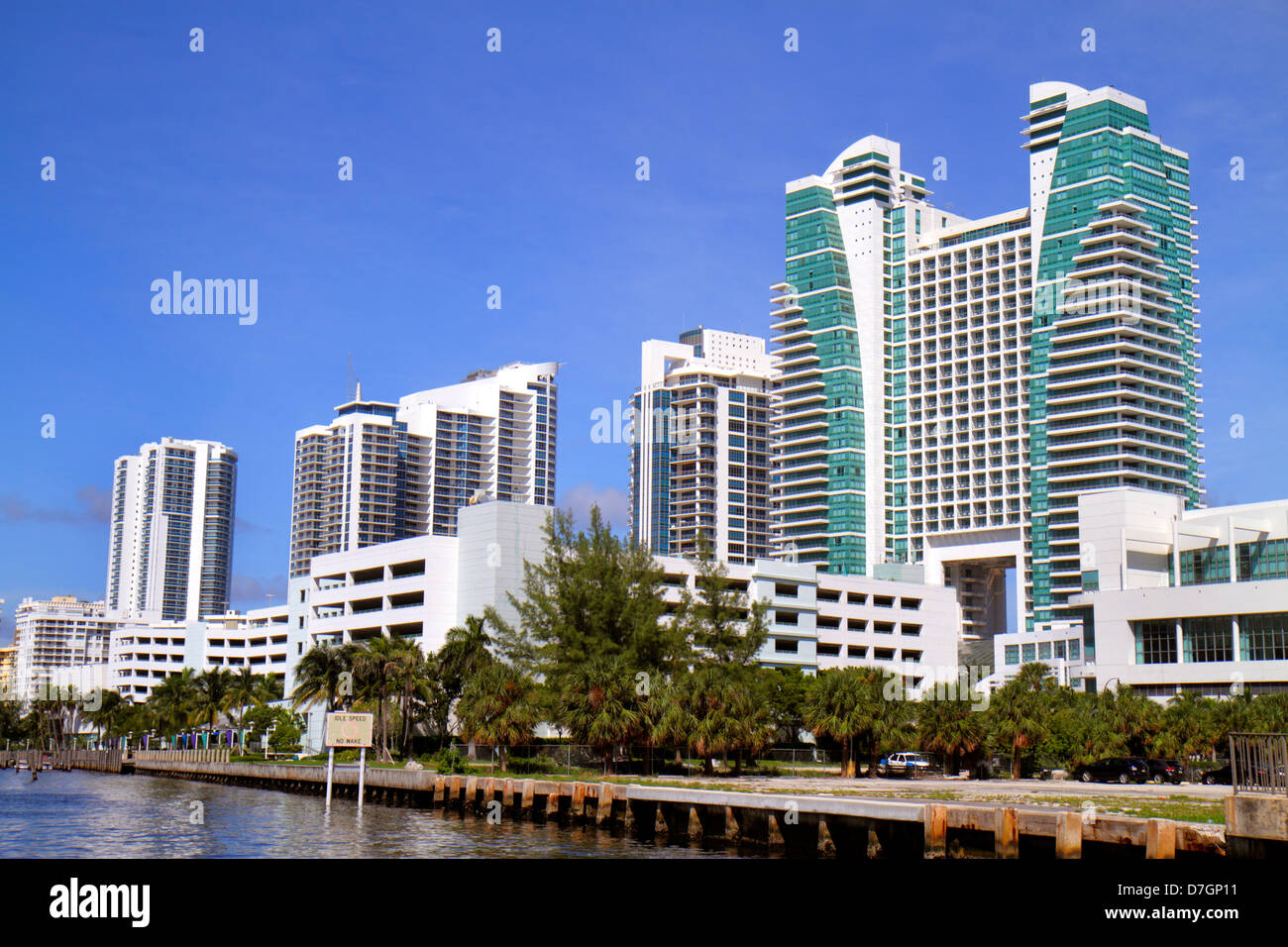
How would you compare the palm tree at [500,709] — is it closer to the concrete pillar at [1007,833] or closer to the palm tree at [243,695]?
the concrete pillar at [1007,833]

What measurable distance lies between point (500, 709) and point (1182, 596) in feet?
167

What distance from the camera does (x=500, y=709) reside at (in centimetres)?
6762

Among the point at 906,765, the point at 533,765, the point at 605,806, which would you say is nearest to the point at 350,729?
the point at 605,806

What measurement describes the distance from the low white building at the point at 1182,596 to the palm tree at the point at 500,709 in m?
43.1

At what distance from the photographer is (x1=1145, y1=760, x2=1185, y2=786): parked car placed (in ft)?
204

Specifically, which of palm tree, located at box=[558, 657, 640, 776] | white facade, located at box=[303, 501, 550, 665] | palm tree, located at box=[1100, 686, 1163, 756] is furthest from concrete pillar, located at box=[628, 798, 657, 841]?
white facade, located at box=[303, 501, 550, 665]

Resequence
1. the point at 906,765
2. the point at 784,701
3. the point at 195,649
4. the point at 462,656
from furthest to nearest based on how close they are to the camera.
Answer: the point at 195,649 → the point at 784,701 → the point at 462,656 → the point at 906,765

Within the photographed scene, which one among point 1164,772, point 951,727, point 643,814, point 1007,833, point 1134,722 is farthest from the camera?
point 1134,722

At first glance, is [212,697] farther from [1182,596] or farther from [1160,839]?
[1160,839]

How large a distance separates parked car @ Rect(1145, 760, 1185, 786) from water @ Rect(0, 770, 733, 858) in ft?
101

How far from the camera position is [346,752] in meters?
92.7

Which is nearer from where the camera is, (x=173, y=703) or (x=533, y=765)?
(x=533, y=765)

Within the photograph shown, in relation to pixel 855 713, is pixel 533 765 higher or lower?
lower
